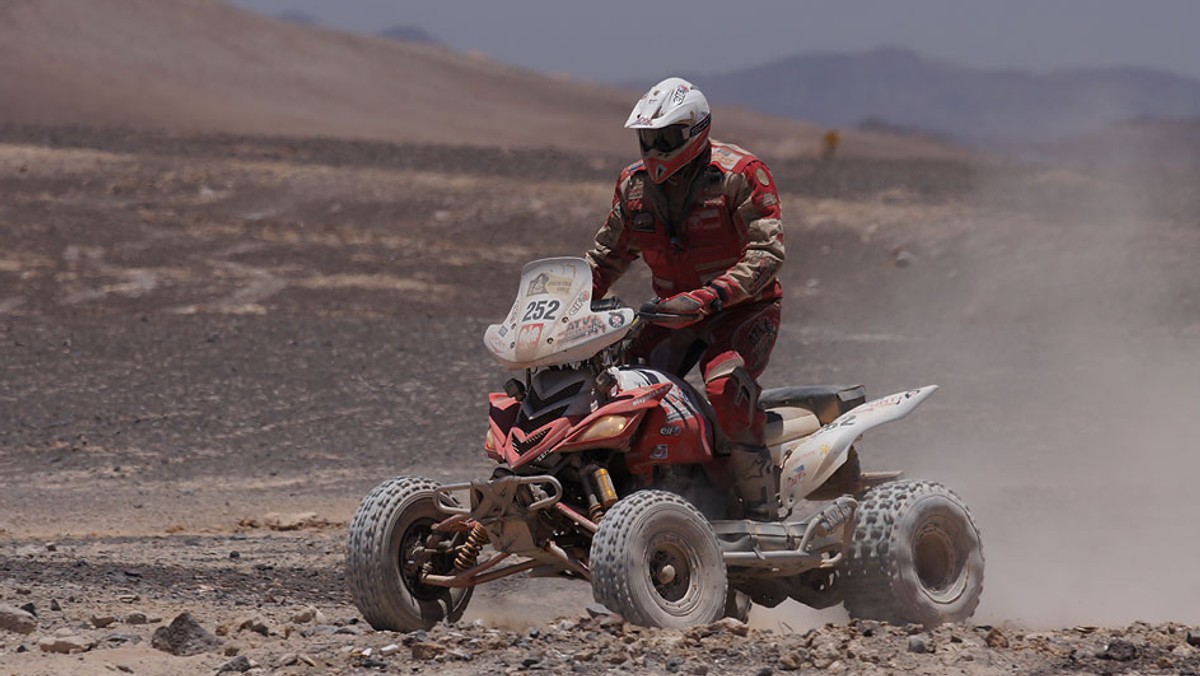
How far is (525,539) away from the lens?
7.97 meters

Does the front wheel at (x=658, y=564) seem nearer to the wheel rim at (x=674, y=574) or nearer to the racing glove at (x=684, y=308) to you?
the wheel rim at (x=674, y=574)

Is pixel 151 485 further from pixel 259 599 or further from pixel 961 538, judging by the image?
pixel 961 538

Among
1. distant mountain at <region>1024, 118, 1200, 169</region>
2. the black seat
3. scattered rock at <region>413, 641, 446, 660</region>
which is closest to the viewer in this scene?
scattered rock at <region>413, 641, 446, 660</region>

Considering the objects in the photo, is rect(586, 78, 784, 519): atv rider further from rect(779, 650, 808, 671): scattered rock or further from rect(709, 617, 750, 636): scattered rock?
rect(779, 650, 808, 671): scattered rock

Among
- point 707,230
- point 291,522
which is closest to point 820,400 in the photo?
point 707,230

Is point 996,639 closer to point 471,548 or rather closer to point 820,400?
point 820,400

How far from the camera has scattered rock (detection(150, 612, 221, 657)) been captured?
7.74 m

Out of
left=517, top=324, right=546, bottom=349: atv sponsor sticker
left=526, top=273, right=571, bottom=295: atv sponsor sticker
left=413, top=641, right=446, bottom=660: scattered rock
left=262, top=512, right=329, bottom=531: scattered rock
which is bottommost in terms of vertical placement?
left=262, top=512, right=329, bottom=531: scattered rock

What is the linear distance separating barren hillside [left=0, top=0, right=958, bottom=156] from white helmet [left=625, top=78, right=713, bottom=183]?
123 feet

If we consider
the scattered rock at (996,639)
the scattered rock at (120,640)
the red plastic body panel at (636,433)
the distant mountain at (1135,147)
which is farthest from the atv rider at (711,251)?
the distant mountain at (1135,147)

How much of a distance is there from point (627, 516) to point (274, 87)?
48.7 m

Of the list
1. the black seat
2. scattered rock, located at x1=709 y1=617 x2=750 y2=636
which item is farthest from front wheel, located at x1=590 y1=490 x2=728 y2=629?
the black seat

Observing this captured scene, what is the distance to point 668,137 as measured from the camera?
8.55 m

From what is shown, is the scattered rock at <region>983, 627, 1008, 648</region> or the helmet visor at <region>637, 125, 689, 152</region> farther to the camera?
the helmet visor at <region>637, 125, 689, 152</region>
